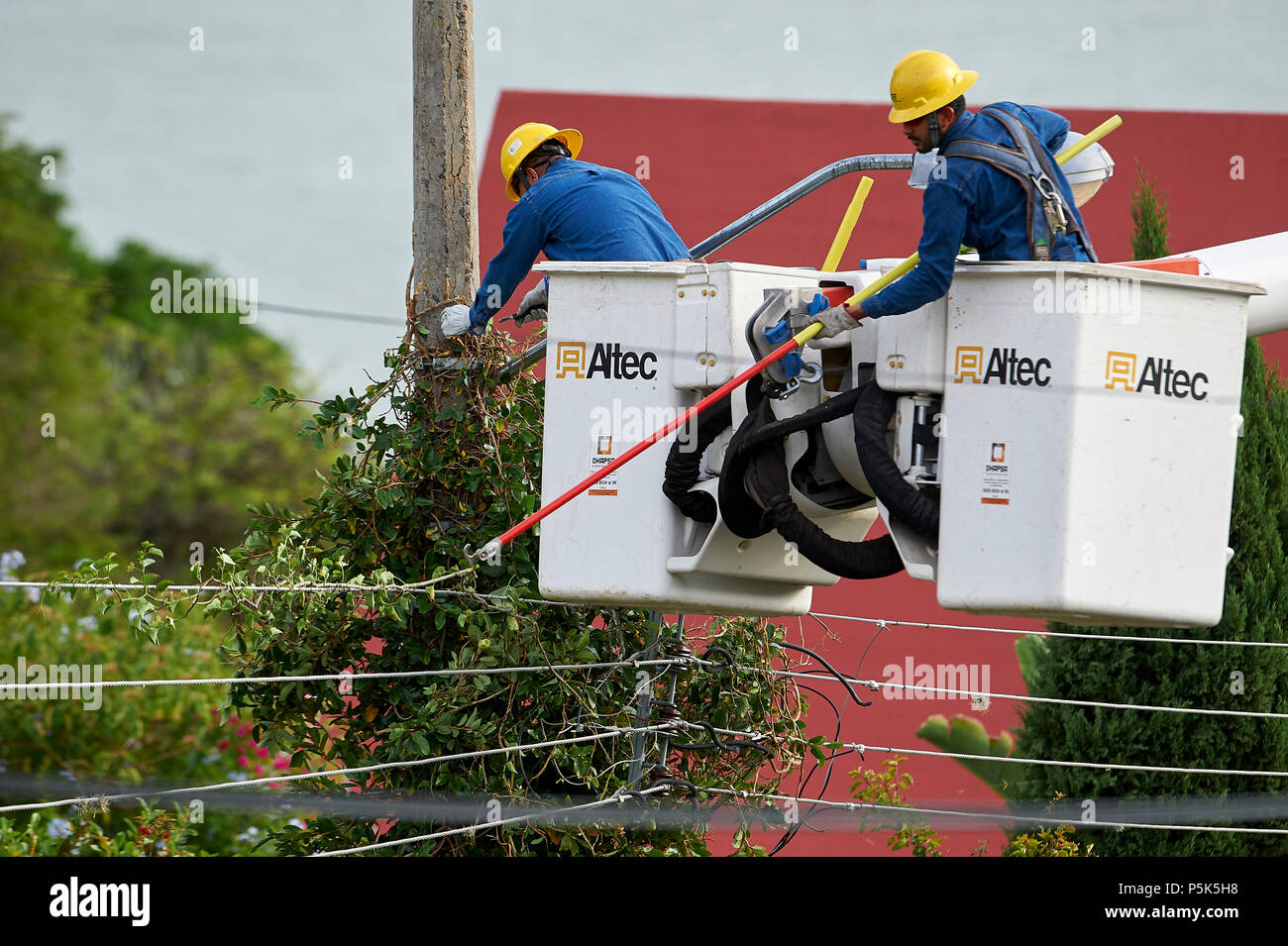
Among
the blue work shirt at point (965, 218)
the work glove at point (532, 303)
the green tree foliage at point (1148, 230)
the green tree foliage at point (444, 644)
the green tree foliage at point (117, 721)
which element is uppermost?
the green tree foliage at point (1148, 230)

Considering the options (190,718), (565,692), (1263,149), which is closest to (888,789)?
(565,692)

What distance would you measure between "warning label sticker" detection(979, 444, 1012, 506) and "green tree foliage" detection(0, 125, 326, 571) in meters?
15.7

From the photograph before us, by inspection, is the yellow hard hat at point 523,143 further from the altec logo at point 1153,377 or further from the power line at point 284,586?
the altec logo at point 1153,377

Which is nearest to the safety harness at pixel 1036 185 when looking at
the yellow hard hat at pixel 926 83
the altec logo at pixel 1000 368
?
the yellow hard hat at pixel 926 83

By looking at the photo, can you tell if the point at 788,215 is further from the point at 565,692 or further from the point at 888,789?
the point at 565,692

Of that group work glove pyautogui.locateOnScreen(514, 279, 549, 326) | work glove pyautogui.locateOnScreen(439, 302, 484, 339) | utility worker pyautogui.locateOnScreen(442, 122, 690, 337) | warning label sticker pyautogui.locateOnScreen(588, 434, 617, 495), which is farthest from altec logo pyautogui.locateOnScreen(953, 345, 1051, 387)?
work glove pyautogui.locateOnScreen(439, 302, 484, 339)

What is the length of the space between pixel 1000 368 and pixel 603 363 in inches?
45.1

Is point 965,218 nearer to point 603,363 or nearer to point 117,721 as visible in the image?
point 603,363

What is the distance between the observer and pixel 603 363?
4.50 m

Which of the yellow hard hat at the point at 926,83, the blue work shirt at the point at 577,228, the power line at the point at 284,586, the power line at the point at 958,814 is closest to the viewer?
the yellow hard hat at the point at 926,83

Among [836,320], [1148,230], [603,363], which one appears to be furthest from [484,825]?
[1148,230]

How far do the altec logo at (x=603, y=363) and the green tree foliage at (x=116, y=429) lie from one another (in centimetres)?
1475

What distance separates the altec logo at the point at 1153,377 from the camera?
3834 millimetres

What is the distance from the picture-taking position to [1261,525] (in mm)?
7223
